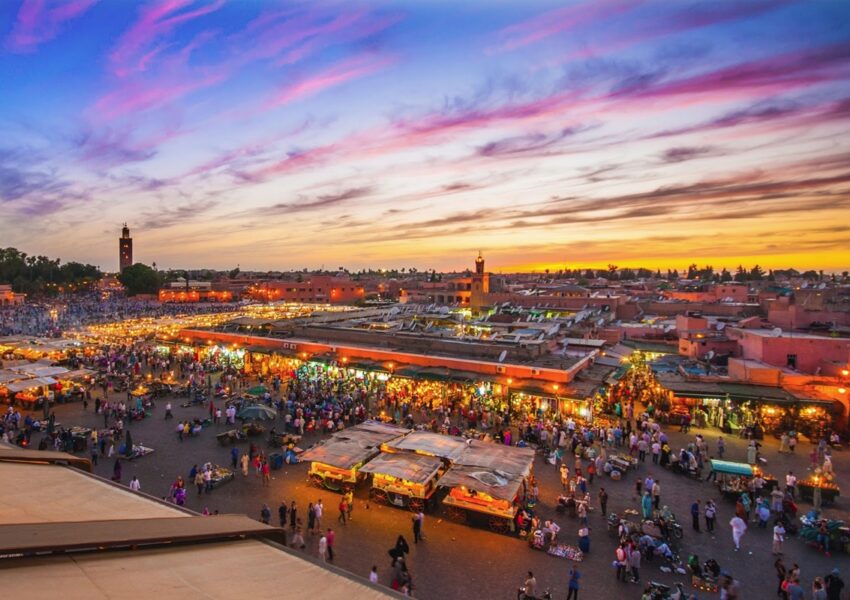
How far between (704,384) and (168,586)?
22839 millimetres

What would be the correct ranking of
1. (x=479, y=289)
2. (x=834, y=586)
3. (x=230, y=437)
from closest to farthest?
(x=834, y=586)
(x=230, y=437)
(x=479, y=289)

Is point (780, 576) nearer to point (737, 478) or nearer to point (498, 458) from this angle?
point (737, 478)

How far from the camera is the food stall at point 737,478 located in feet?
44.1

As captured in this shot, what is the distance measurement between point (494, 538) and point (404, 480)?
2668 millimetres

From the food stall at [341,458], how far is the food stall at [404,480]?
462mm

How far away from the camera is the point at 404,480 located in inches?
496

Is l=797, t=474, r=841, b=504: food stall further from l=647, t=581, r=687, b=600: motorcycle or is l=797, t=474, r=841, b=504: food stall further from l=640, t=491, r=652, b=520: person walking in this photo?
l=647, t=581, r=687, b=600: motorcycle

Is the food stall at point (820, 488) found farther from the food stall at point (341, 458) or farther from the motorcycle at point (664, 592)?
the food stall at point (341, 458)

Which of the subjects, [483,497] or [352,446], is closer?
[483,497]

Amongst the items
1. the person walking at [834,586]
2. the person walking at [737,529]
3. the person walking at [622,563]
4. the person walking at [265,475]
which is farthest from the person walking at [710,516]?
the person walking at [265,475]

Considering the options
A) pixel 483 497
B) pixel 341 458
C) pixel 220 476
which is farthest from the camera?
pixel 220 476

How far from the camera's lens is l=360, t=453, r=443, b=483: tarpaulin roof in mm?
12703

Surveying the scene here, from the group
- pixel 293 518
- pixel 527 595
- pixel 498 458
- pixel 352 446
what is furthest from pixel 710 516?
pixel 293 518

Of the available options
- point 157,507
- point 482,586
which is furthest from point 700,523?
point 157,507
